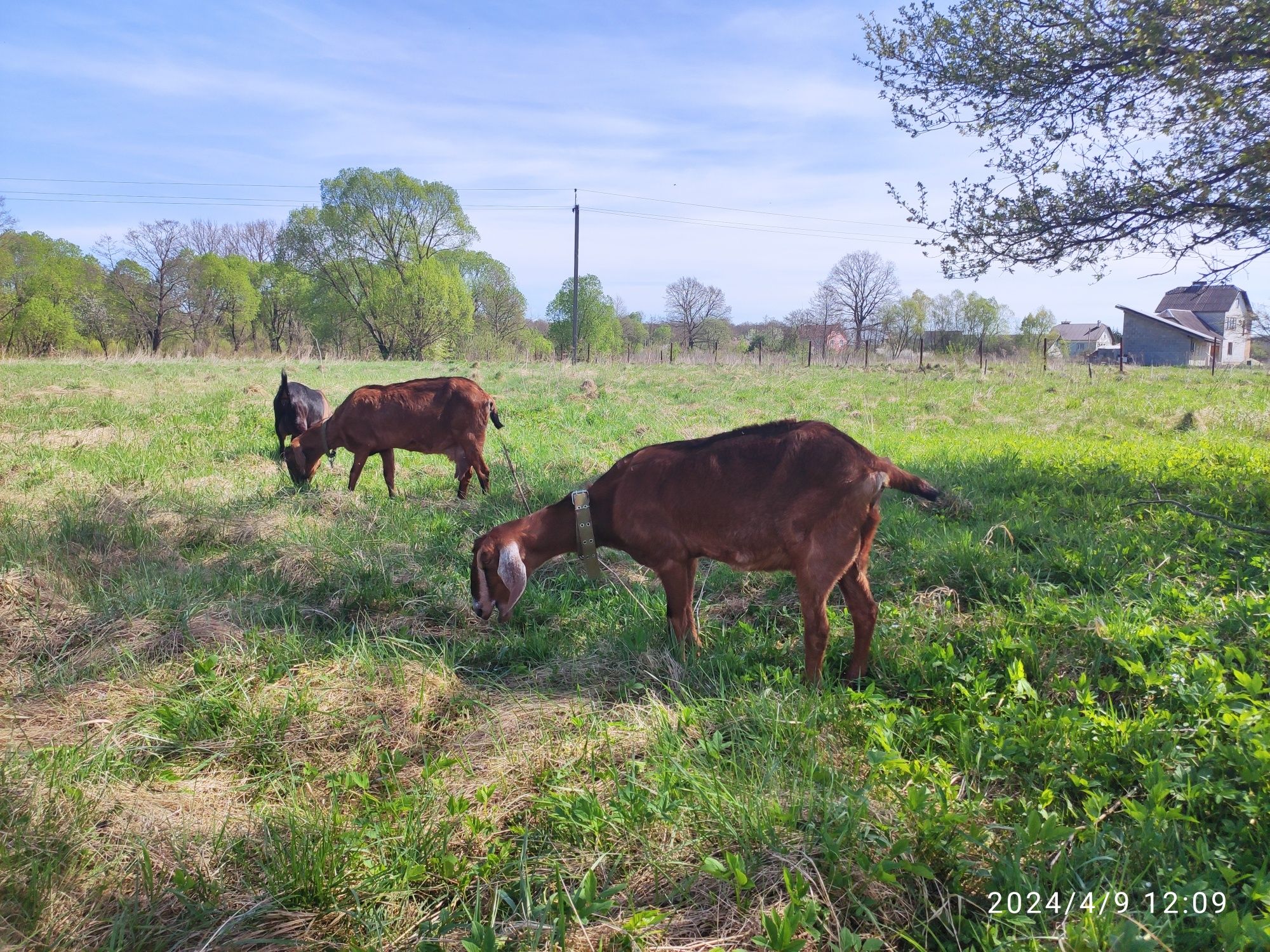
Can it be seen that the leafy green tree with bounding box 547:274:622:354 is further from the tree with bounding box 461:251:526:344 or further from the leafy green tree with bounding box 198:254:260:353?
the leafy green tree with bounding box 198:254:260:353

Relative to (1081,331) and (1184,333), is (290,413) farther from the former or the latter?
(1081,331)

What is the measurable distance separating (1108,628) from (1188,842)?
5.55 ft

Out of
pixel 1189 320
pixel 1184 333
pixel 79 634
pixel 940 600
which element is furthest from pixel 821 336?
pixel 79 634

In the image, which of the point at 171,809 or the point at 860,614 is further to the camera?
the point at 860,614

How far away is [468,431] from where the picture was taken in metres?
8.89

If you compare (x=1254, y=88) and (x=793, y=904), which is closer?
(x=793, y=904)

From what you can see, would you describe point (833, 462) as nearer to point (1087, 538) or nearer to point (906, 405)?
point (1087, 538)

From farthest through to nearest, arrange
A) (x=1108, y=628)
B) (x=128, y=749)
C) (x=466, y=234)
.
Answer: (x=466, y=234) < (x=1108, y=628) < (x=128, y=749)

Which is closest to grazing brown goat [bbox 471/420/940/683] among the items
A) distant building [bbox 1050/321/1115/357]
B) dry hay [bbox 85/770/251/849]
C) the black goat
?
dry hay [bbox 85/770/251/849]

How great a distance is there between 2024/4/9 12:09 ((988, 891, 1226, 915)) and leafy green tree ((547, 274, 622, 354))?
2118 inches

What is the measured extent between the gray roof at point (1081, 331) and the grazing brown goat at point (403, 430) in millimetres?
97190

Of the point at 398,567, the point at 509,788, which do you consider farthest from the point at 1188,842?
the point at 398,567

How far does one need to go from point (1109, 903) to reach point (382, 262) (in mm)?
59426

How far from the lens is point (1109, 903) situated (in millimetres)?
2221
